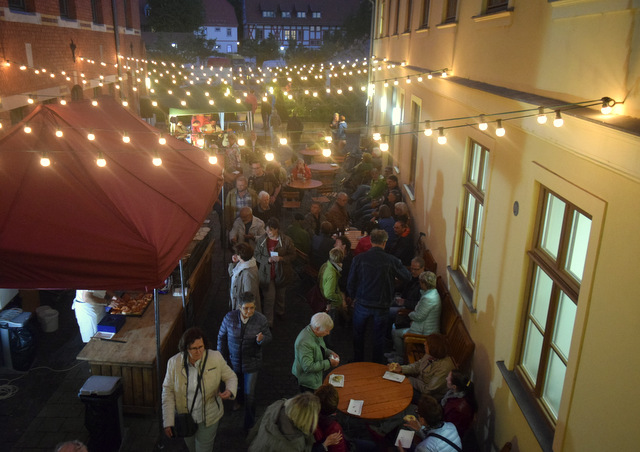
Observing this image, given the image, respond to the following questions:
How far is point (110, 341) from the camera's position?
6055 mm

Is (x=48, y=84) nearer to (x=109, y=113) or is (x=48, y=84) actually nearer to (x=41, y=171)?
(x=109, y=113)

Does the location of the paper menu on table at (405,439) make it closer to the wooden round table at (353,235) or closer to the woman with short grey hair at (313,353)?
the woman with short grey hair at (313,353)

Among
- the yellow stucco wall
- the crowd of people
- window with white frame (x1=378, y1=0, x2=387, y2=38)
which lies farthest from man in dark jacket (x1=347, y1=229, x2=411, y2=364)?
window with white frame (x1=378, y1=0, x2=387, y2=38)

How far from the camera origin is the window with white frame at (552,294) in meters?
3.64

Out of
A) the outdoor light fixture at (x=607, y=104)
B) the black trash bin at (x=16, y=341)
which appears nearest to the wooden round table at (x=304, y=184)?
the black trash bin at (x=16, y=341)

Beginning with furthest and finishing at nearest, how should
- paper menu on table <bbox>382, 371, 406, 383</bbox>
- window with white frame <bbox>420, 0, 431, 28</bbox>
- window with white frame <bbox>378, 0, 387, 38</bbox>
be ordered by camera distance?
window with white frame <bbox>378, 0, 387, 38</bbox> < window with white frame <bbox>420, 0, 431, 28</bbox> < paper menu on table <bbox>382, 371, 406, 383</bbox>

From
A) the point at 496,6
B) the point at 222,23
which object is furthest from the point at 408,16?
the point at 222,23

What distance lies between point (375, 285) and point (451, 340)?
1172 millimetres

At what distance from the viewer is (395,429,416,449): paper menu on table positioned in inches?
187

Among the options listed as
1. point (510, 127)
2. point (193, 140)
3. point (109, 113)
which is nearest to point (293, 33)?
point (193, 140)

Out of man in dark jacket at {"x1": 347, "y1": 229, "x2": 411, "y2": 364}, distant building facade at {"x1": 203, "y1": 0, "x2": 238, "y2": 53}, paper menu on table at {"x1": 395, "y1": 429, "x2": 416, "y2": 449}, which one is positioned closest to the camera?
paper menu on table at {"x1": 395, "y1": 429, "x2": 416, "y2": 449}

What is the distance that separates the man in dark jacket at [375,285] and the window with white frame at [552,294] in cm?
214

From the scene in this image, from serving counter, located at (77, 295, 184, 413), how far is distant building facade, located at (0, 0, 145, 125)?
220 inches

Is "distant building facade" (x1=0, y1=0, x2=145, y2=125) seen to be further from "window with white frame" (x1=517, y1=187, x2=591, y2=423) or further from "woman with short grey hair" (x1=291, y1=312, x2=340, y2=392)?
"window with white frame" (x1=517, y1=187, x2=591, y2=423)
